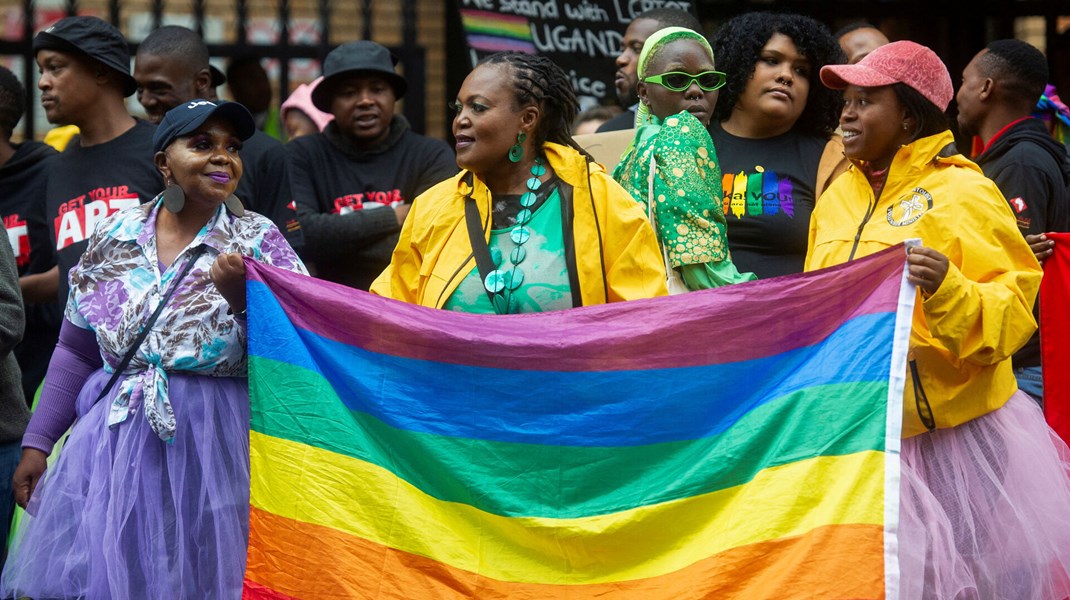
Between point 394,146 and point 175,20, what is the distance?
395 centimetres

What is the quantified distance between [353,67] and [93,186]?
1.41m

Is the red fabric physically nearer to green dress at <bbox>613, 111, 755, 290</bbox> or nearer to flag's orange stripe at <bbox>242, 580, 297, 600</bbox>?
green dress at <bbox>613, 111, 755, 290</bbox>

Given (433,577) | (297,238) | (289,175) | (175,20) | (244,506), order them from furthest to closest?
1. (175,20)
2. (289,175)
3. (297,238)
4. (244,506)
5. (433,577)

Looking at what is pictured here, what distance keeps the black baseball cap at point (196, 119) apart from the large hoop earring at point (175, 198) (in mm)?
163

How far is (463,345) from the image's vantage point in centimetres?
478

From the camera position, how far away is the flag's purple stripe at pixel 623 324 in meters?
4.62

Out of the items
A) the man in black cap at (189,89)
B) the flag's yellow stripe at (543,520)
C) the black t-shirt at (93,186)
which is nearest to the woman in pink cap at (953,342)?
the flag's yellow stripe at (543,520)

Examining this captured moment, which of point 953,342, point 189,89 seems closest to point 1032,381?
point 953,342

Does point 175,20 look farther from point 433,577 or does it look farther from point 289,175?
point 433,577

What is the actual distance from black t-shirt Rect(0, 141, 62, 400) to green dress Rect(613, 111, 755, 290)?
3031mm

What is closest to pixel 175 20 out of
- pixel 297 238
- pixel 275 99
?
pixel 275 99

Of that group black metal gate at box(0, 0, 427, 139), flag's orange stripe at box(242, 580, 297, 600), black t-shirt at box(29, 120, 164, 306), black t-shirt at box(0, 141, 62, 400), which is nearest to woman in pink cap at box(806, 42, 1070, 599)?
flag's orange stripe at box(242, 580, 297, 600)

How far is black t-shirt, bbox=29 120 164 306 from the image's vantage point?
627 cm

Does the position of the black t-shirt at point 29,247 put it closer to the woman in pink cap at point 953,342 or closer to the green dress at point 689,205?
the green dress at point 689,205
